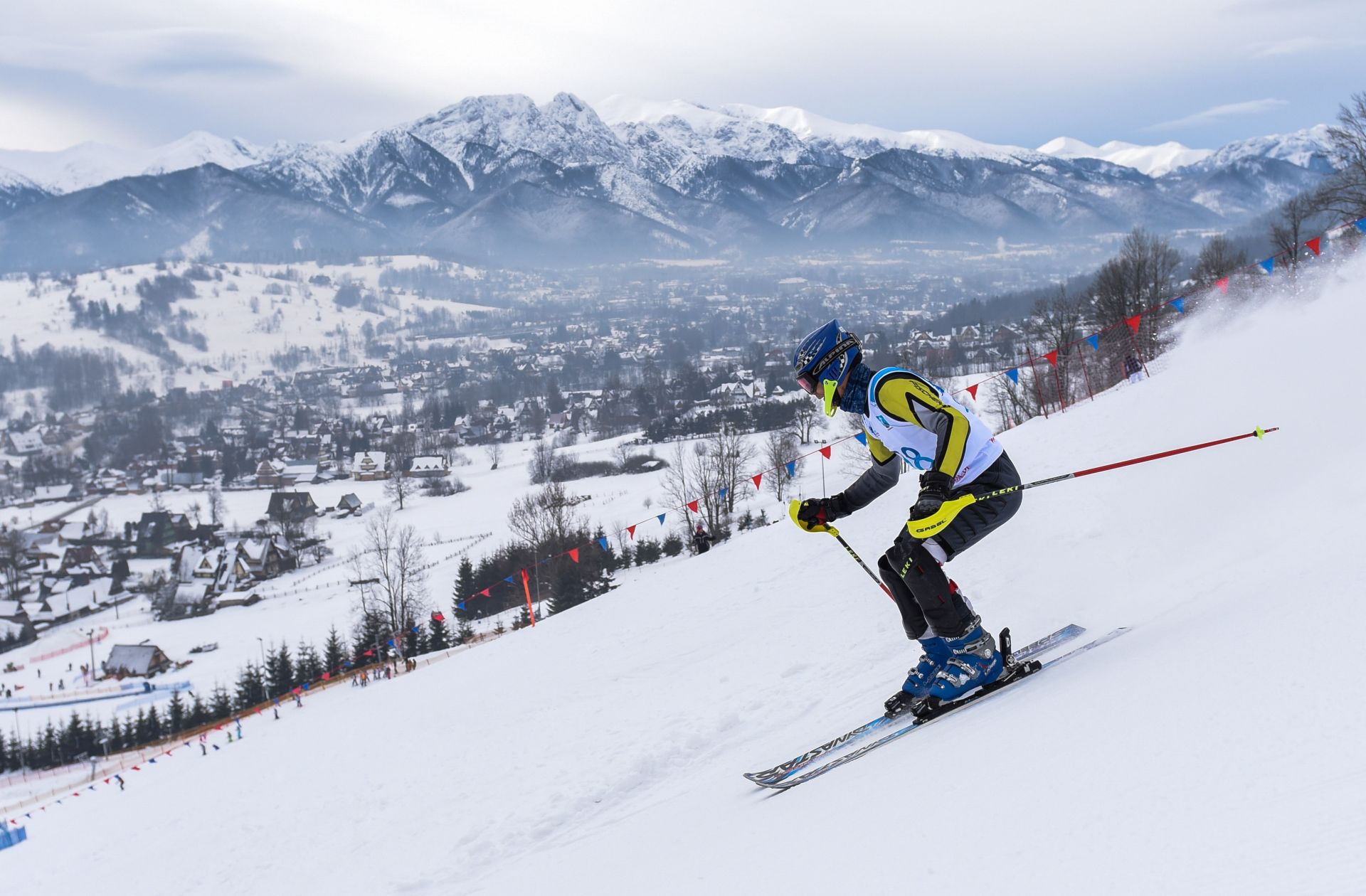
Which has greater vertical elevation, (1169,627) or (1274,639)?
(1274,639)

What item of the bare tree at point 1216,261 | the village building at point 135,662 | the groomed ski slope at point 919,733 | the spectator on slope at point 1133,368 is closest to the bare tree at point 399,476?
the village building at point 135,662

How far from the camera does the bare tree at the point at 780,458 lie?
49.4m

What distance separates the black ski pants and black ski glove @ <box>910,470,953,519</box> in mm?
330

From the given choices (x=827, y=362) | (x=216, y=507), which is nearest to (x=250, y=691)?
(x=827, y=362)

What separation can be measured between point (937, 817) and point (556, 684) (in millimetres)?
8390

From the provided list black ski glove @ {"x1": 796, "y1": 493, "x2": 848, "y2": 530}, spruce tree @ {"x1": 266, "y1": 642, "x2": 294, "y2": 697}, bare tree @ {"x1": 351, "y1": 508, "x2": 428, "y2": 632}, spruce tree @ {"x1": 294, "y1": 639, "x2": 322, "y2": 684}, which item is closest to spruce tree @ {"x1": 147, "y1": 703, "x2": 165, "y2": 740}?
spruce tree @ {"x1": 266, "y1": 642, "x2": 294, "y2": 697}

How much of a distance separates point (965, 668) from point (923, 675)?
0.30 meters

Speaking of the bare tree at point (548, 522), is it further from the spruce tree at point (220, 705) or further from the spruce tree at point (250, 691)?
the spruce tree at point (220, 705)

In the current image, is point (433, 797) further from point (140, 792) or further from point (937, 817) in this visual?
point (140, 792)

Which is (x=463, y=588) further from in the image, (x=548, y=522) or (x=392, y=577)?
(x=392, y=577)

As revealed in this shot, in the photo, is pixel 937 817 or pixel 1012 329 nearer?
pixel 937 817

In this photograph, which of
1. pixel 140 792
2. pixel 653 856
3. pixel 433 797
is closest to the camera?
pixel 653 856

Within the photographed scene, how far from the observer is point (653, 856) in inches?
145

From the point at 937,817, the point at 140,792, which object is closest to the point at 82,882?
the point at 140,792
